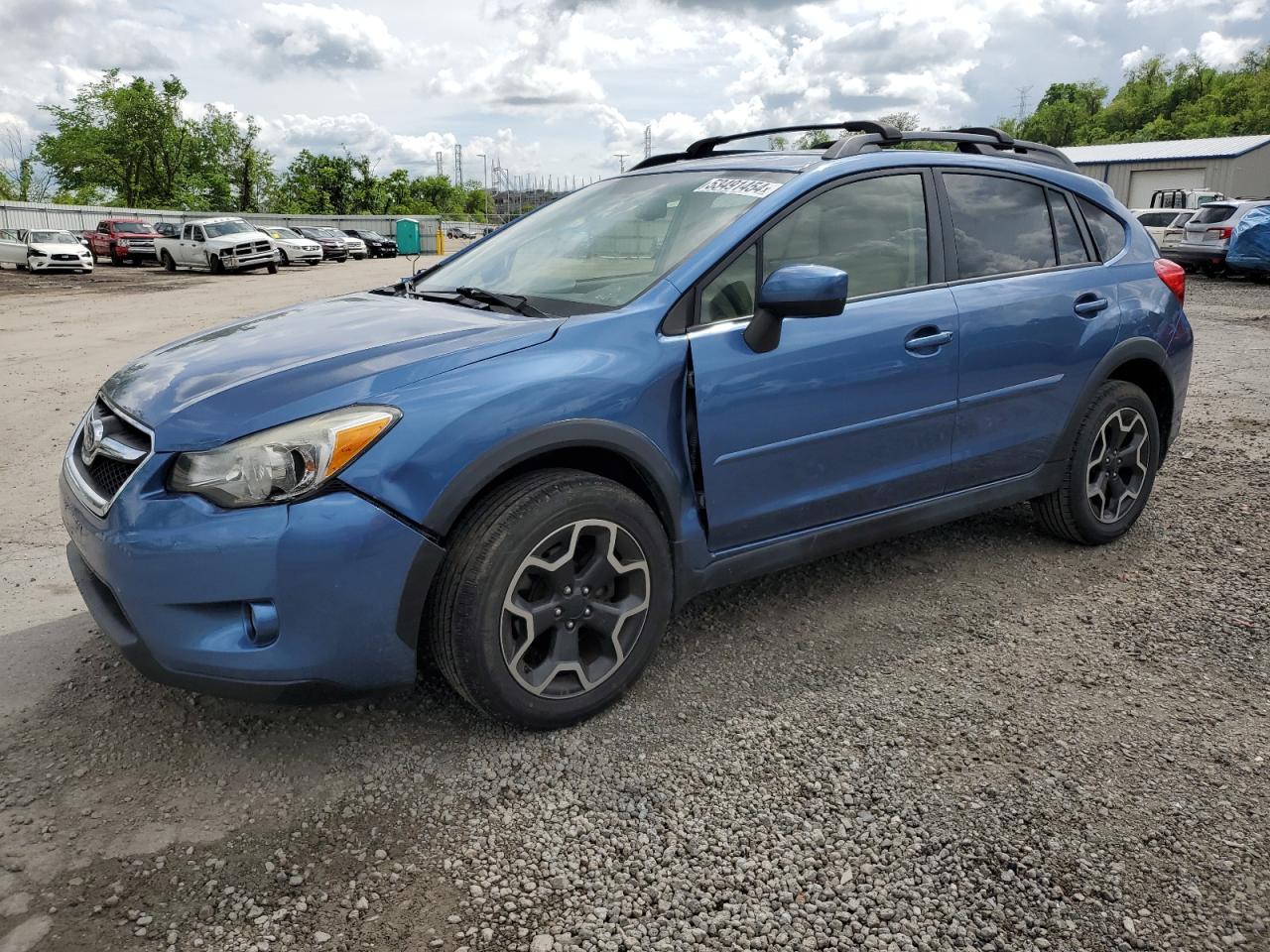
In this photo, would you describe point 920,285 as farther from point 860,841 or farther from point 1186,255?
point 1186,255

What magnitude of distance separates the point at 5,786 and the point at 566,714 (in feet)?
5.04

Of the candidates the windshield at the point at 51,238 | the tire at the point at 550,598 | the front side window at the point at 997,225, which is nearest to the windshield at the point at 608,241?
the tire at the point at 550,598

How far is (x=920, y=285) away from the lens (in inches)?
145

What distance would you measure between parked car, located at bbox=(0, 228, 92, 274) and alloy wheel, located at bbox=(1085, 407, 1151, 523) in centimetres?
3317

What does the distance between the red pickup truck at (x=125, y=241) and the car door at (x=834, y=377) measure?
37742 mm

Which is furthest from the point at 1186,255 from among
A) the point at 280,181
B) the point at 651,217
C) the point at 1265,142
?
the point at 280,181

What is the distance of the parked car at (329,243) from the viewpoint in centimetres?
4194

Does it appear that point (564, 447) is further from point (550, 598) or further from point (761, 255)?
point (761, 255)

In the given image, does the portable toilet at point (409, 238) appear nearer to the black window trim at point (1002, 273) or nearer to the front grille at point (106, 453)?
the front grille at point (106, 453)

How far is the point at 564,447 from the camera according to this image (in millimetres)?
2846

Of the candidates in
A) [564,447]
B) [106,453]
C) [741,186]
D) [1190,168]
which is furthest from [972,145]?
[1190,168]

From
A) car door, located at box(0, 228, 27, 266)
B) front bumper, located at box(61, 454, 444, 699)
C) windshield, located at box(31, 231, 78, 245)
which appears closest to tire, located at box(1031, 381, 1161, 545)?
front bumper, located at box(61, 454, 444, 699)

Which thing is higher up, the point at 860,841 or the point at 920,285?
the point at 920,285

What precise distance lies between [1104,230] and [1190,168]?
6254 cm
